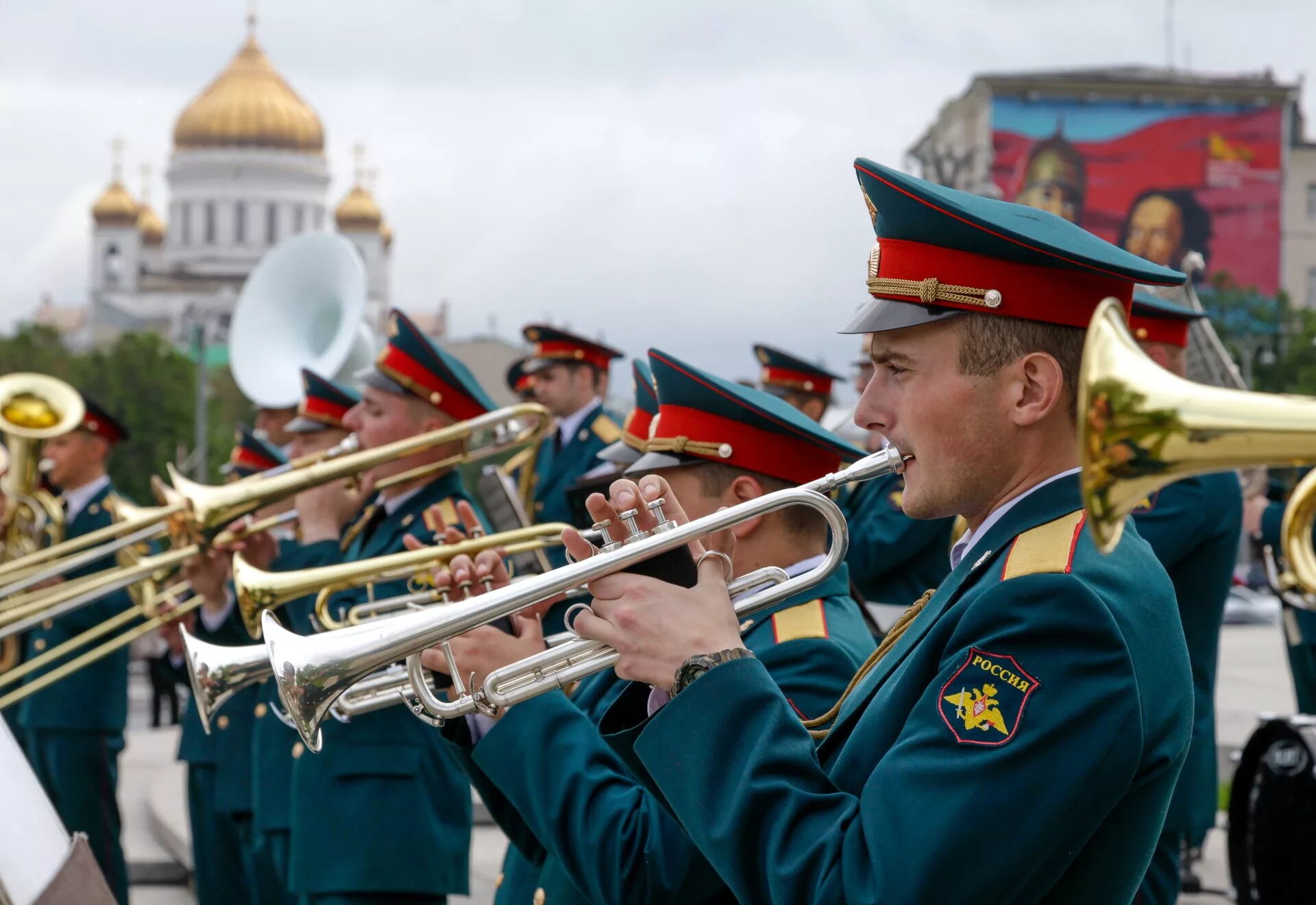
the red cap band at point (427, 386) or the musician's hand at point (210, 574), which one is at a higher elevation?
the red cap band at point (427, 386)

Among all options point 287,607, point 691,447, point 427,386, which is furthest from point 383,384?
point 691,447

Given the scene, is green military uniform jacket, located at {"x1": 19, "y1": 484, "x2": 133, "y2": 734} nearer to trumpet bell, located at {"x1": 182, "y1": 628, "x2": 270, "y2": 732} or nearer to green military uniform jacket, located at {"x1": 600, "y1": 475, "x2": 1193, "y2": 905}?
trumpet bell, located at {"x1": 182, "y1": 628, "x2": 270, "y2": 732}

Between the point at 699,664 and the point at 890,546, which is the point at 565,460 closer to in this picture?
the point at 890,546

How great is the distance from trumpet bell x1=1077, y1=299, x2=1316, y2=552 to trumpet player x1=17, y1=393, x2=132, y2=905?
6265 millimetres

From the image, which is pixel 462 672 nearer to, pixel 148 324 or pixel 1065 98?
pixel 1065 98

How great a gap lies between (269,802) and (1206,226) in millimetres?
63785

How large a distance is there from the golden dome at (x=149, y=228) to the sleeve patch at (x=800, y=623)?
100737 millimetres

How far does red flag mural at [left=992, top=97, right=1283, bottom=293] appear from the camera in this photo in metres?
63.6

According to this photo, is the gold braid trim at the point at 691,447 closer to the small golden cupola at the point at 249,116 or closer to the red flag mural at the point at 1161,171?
the red flag mural at the point at 1161,171

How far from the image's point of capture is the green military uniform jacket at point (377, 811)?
15.3 ft

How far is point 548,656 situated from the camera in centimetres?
284

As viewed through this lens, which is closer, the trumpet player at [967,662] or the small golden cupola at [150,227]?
the trumpet player at [967,662]

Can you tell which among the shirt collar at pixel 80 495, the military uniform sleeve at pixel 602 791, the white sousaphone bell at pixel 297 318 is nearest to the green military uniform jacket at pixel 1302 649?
the military uniform sleeve at pixel 602 791

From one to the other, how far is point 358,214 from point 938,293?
3220 inches
